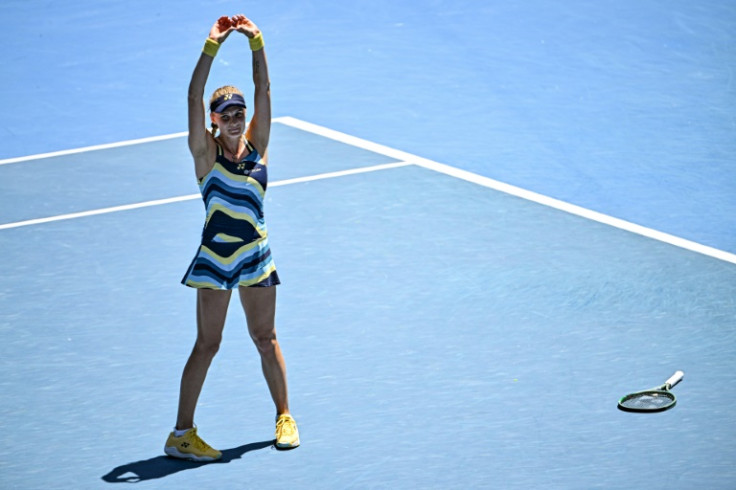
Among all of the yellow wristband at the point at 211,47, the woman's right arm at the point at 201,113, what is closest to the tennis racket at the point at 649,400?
the woman's right arm at the point at 201,113

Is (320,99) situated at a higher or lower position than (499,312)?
higher

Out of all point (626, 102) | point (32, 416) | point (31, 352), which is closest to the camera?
point (32, 416)

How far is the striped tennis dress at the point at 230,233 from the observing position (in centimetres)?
711

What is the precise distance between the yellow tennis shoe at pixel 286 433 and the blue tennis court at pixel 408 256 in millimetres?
81

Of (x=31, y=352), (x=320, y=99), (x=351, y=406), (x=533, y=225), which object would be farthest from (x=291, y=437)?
(x=320, y=99)

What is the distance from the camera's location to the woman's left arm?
23.7 feet

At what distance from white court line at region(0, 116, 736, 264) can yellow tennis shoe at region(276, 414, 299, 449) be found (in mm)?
4097

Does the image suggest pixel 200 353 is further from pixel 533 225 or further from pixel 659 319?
pixel 533 225

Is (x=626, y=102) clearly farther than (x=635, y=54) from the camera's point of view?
No

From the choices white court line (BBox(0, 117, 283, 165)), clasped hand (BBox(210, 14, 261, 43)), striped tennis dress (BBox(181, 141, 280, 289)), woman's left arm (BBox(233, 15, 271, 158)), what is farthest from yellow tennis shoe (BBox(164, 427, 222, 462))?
white court line (BBox(0, 117, 283, 165))

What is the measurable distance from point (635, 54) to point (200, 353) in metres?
9.43

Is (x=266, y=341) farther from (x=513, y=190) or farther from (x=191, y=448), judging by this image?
(x=513, y=190)

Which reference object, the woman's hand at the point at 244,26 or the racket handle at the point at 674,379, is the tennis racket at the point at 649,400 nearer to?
the racket handle at the point at 674,379

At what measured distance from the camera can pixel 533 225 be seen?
420 inches
